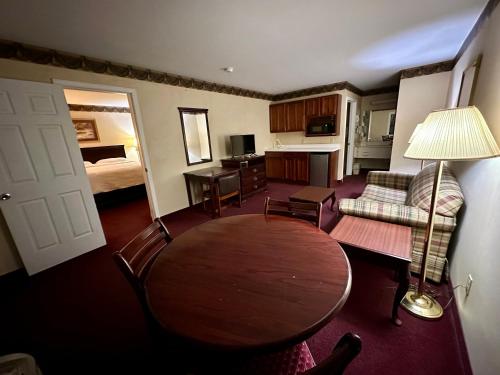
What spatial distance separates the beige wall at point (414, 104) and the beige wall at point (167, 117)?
10.8 feet

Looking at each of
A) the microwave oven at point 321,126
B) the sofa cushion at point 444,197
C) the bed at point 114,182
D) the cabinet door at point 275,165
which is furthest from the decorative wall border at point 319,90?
the bed at point 114,182

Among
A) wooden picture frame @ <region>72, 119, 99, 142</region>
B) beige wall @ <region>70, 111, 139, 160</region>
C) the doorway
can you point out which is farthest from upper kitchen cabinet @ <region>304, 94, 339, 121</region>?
wooden picture frame @ <region>72, 119, 99, 142</region>

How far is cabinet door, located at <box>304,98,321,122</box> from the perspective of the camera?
475 centimetres

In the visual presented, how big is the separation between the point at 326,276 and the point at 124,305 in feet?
5.74

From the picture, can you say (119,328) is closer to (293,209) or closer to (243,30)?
(293,209)

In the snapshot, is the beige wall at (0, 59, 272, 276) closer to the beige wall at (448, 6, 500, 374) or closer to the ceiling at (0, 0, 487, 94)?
the ceiling at (0, 0, 487, 94)

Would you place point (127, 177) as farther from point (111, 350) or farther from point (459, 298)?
point (459, 298)

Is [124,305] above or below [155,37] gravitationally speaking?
below

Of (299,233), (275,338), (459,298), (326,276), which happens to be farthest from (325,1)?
(459,298)

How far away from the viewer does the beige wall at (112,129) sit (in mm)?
5234

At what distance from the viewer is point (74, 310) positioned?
67.2 inches

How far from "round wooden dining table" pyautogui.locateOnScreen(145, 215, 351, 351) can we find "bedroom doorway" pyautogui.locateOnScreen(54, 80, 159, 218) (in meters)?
2.53

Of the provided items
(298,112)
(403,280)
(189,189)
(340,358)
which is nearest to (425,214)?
(403,280)

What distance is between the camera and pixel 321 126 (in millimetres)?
4879
